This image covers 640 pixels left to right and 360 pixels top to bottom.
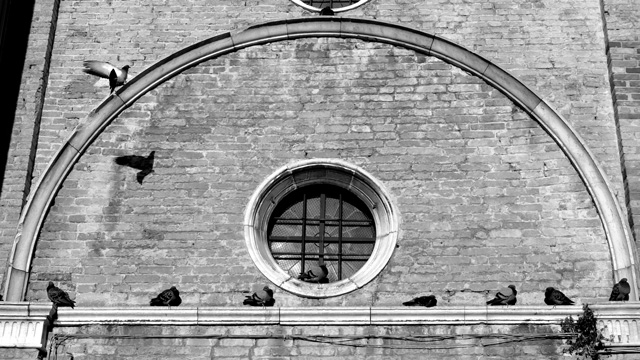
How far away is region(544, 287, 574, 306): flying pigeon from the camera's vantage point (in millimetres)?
13719

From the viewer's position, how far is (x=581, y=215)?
1459 centimetres

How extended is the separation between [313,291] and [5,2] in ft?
18.9

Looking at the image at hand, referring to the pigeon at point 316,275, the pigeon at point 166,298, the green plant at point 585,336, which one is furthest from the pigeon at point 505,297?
the pigeon at point 166,298

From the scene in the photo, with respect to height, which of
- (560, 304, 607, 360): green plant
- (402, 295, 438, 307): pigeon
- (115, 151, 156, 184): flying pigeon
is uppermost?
(115, 151, 156, 184): flying pigeon

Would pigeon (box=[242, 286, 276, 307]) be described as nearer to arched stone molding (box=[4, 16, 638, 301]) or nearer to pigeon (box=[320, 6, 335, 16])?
arched stone molding (box=[4, 16, 638, 301])

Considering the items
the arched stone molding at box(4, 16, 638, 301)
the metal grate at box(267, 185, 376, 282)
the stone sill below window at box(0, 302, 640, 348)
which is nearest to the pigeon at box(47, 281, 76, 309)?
the stone sill below window at box(0, 302, 640, 348)

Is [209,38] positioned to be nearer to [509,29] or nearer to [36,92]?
[36,92]

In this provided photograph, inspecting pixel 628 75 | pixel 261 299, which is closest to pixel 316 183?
pixel 261 299

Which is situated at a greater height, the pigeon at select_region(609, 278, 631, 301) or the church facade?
the church facade

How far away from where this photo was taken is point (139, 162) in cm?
1519

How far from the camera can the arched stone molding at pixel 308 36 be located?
14.4 metres

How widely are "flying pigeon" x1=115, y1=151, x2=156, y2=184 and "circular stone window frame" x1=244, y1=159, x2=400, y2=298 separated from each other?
143 cm

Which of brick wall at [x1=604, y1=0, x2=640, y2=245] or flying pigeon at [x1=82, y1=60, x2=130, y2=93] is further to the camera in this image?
flying pigeon at [x1=82, y1=60, x2=130, y2=93]

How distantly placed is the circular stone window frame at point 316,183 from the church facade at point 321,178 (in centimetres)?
3
